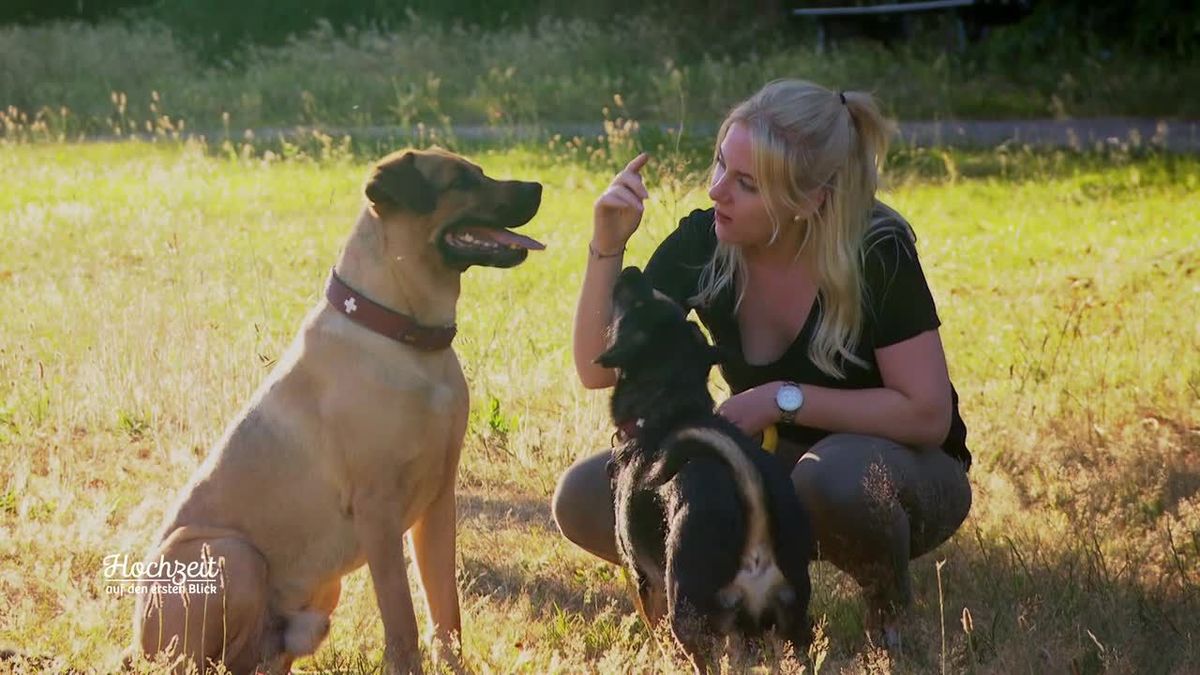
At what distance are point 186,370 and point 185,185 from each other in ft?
19.6

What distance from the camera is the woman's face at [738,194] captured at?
4.01 m

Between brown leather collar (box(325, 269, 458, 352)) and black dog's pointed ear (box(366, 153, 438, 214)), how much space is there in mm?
240

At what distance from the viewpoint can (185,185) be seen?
11.6m

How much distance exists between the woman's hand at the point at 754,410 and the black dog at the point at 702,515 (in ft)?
0.51

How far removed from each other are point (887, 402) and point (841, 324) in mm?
237

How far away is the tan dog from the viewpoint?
12.4ft

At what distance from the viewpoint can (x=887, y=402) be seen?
159 inches

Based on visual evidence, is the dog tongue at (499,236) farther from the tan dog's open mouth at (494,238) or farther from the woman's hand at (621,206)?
the woman's hand at (621,206)

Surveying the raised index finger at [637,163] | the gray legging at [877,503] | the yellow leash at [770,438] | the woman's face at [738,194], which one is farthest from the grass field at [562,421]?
the raised index finger at [637,163]

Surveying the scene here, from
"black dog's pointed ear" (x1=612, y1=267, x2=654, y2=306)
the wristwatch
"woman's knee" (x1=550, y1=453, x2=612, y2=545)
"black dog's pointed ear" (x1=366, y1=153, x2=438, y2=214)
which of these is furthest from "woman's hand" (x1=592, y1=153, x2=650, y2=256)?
"woman's knee" (x1=550, y1=453, x2=612, y2=545)

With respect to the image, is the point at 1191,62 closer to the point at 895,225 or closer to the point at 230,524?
the point at 895,225

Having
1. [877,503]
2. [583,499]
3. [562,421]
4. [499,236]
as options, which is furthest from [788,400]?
[562,421]

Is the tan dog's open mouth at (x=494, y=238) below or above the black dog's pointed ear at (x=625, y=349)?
above

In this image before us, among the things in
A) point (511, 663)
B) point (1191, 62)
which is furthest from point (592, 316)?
point (1191, 62)
